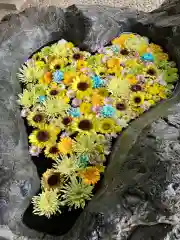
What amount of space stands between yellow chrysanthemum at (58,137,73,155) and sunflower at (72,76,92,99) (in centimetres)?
13

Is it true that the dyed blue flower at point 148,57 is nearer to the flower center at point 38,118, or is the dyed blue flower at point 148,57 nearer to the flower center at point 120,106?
the flower center at point 120,106

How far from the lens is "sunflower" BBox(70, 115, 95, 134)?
1085 millimetres

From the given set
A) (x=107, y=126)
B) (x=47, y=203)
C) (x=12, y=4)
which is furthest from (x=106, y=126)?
(x=12, y=4)

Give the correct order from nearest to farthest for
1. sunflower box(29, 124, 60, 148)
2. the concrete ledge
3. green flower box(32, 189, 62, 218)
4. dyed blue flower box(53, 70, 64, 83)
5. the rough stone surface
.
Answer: the rough stone surface → green flower box(32, 189, 62, 218) → sunflower box(29, 124, 60, 148) → dyed blue flower box(53, 70, 64, 83) → the concrete ledge

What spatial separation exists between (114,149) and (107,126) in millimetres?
68

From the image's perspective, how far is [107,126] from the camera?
1.09 m

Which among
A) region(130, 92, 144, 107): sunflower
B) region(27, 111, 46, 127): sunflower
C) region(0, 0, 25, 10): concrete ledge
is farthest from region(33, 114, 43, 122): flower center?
region(0, 0, 25, 10): concrete ledge

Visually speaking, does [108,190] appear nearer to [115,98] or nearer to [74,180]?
[74,180]

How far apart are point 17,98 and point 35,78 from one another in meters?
0.07

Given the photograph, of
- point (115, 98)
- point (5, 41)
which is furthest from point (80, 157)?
point (5, 41)

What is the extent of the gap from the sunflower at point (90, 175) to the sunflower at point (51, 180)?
0.04 m

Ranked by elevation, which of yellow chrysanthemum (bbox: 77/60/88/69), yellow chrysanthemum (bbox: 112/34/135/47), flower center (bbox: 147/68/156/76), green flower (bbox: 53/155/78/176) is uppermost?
yellow chrysanthemum (bbox: 112/34/135/47)

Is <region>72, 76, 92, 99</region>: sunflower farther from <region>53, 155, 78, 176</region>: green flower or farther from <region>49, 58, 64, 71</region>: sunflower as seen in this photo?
<region>53, 155, 78, 176</region>: green flower

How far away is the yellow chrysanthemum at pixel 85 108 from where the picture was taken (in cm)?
112
